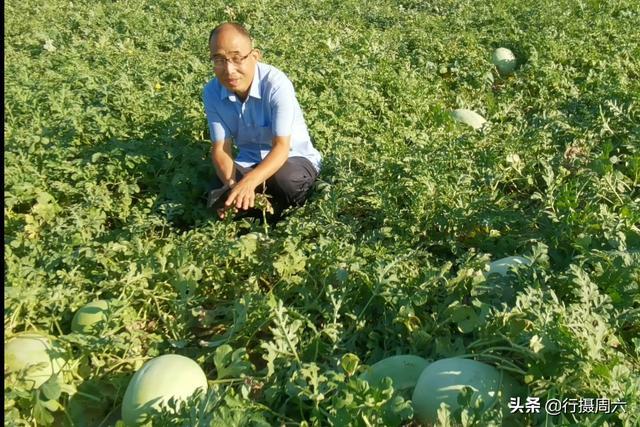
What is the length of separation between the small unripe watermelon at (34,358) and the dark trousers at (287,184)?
1.47m

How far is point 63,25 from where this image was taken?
8.26 m

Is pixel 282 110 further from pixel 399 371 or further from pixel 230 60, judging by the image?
pixel 399 371

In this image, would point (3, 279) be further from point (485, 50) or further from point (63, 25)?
point (63, 25)

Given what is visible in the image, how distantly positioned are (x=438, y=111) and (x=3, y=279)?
3449 mm

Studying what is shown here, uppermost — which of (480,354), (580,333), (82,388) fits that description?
(580,333)

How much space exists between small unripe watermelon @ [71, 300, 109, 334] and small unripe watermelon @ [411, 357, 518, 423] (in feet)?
4.65

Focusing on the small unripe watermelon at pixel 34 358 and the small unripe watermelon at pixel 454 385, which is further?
the small unripe watermelon at pixel 34 358

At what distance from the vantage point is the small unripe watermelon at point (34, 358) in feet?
8.49

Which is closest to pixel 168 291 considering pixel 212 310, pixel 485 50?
pixel 212 310

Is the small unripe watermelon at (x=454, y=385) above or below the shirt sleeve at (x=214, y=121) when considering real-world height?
below

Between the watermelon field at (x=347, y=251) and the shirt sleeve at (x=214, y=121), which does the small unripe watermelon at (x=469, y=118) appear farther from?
the shirt sleeve at (x=214, y=121)

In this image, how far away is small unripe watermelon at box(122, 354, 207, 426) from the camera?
2430 millimetres

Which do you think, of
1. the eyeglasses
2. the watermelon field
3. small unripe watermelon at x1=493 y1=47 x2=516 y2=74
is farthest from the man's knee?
small unripe watermelon at x1=493 y1=47 x2=516 y2=74

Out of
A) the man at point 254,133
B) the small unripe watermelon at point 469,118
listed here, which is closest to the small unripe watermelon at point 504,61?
the small unripe watermelon at point 469,118
